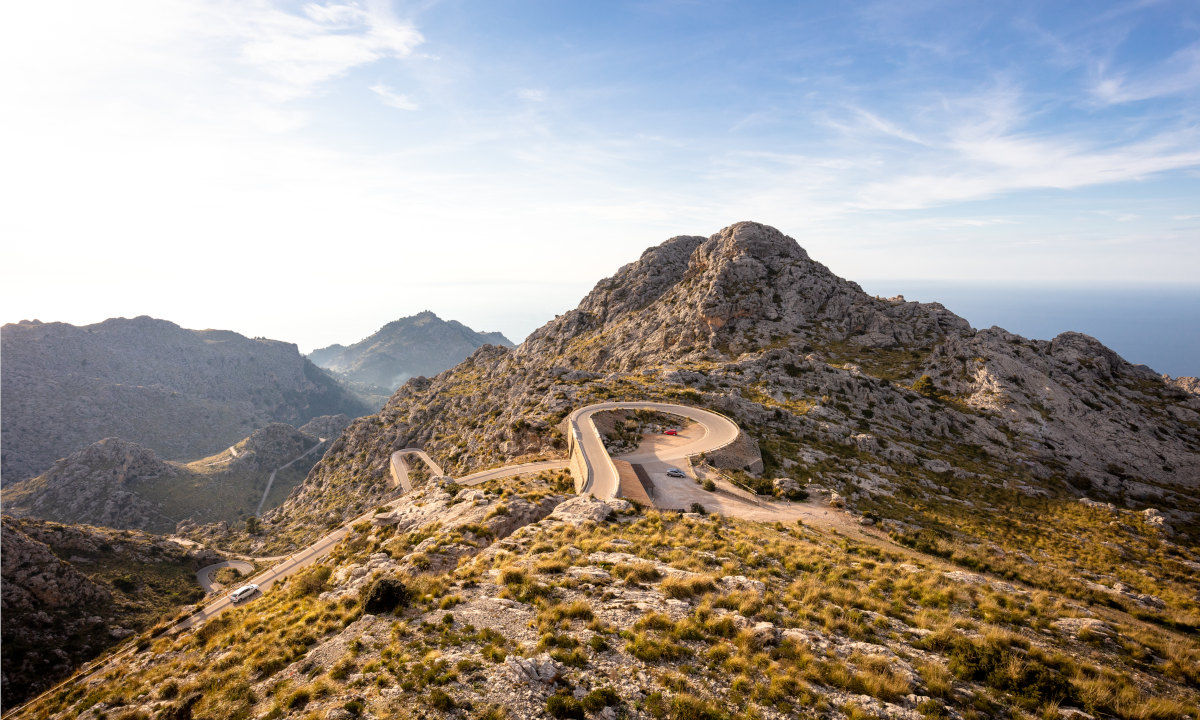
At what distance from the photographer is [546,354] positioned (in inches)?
4769

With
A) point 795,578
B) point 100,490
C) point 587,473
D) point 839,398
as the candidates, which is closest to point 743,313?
point 839,398

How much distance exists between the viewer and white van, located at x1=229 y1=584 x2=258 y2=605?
40781 mm

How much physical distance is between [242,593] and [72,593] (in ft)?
97.0

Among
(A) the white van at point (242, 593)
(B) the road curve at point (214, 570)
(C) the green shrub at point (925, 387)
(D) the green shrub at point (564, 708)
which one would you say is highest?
(C) the green shrub at point (925, 387)

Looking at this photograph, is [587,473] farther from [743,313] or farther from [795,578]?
[743,313]

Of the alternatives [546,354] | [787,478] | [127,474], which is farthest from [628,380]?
[127,474]

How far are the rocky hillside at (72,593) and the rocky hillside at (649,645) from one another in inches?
1135

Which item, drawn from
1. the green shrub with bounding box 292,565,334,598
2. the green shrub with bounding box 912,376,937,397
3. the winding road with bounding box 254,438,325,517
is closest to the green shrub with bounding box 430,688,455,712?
the green shrub with bounding box 292,565,334,598

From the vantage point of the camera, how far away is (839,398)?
6334cm

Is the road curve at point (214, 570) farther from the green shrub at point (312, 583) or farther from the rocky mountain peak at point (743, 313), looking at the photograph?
the rocky mountain peak at point (743, 313)

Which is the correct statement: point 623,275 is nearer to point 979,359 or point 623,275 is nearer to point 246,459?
point 979,359

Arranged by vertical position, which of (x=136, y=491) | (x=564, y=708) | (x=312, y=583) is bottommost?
(x=136, y=491)

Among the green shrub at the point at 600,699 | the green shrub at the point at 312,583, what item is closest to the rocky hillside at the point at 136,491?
the green shrub at the point at 312,583

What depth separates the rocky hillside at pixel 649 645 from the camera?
12422mm
